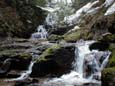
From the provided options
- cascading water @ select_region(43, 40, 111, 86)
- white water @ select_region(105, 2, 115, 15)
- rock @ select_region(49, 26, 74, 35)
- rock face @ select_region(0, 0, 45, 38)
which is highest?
rock face @ select_region(0, 0, 45, 38)

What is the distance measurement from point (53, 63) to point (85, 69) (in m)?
2.19

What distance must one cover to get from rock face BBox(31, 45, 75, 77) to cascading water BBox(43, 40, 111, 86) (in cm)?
52

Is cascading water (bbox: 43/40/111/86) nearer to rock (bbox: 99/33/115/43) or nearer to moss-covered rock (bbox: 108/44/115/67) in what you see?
moss-covered rock (bbox: 108/44/115/67)

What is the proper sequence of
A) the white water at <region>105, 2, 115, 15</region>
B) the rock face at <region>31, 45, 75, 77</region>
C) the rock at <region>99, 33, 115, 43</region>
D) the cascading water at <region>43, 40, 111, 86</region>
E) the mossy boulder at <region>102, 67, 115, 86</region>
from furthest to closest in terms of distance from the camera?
the white water at <region>105, 2, 115, 15</region>
the rock at <region>99, 33, 115, 43</region>
the rock face at <region>31, 45, 75, 77</region>
the cascading water at <region>43, 40, 111, 86</region>
the mossy boulder at <region>102, 67, 115, 86</region>

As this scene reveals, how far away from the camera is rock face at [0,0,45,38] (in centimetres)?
3353

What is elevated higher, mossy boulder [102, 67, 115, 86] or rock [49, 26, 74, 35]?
rock [49, 26, 74, 35]

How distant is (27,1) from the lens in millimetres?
40281

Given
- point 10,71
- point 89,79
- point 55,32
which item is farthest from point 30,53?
point 55,32

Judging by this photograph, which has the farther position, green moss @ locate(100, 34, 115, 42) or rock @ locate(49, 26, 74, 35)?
rock @ locate(49, 26, 74, 35)

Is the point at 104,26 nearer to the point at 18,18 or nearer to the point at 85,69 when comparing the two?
the point at 85,69

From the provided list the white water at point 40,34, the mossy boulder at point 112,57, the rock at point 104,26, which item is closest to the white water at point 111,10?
the rock at point 104,26

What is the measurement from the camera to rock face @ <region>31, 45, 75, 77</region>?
1920 cm

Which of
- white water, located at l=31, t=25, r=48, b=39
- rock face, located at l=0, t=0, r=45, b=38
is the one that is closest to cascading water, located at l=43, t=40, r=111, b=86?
rock face, located at l=0, t=0, r=45, b=38

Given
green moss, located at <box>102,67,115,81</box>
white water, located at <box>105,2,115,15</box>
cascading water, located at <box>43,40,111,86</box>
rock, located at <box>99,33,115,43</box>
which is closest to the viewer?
green moss, located at <box>102,67,115,81</box>
